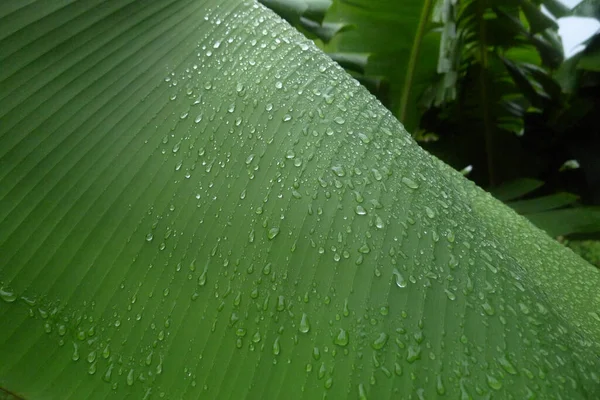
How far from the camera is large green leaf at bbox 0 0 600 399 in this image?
0.24 m

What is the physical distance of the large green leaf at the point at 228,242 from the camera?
9.4 inches

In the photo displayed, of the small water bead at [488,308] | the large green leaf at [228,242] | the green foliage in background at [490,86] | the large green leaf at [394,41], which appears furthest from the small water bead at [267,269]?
the large green leaf at [394,41]

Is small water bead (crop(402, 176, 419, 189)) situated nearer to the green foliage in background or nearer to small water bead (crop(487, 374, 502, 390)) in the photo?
small water bead (crop(487, 374, 502, 390))

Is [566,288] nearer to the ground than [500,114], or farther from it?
farther from it

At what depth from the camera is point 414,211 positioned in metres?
0.29

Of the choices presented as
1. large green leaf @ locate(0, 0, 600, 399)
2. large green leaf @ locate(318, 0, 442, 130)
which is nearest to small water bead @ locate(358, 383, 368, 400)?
large green leaf @ locate(0, 0, 600, 399)

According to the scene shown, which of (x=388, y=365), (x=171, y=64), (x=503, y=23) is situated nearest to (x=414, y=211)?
(x=388, y=365)

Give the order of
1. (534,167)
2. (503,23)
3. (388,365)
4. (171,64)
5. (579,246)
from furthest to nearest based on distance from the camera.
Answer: (579,246)
(534,167)
(503,23)
(171,64)
(388,365)

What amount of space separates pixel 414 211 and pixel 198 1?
255mm

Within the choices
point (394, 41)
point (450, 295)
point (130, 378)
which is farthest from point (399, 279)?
point (394, 41)

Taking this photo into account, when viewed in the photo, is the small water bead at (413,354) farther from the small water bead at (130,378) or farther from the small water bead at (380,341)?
the small water bead at (130,378)

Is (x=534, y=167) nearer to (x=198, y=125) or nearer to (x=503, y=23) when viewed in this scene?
(x=503, y=23)

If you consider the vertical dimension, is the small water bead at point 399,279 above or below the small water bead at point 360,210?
below

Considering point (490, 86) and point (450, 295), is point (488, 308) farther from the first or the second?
point (490, 86)
